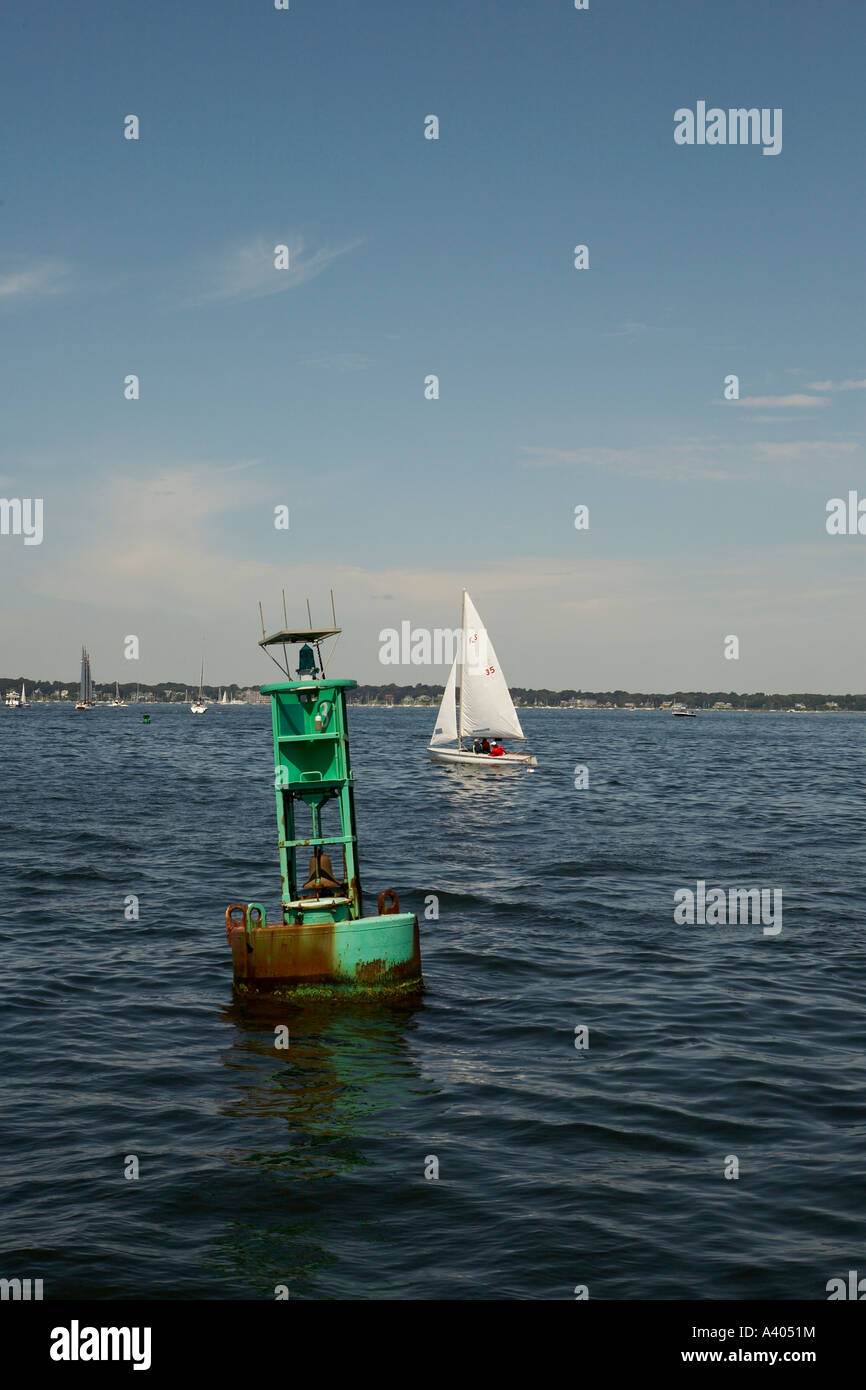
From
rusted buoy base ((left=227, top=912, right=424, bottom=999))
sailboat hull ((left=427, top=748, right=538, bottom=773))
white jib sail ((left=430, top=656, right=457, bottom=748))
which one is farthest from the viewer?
white jib sail ((left=430, top=656, right=457, bottom=748))

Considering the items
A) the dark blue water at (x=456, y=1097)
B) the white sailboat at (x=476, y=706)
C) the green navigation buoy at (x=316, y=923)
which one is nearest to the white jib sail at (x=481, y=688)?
the white sailboat at (x=476, y=706)

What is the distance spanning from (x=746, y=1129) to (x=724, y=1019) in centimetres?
463

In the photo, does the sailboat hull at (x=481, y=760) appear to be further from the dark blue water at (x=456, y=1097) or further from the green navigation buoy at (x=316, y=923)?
the green navigation buoy at (x=316, y=923)

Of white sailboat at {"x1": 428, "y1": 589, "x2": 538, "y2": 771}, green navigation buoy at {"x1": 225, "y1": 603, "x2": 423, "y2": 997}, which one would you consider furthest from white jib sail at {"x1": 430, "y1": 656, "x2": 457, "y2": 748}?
green navigation buoy at {"x1": 225, "y1": 603, "x2": 423, "y2": 997}

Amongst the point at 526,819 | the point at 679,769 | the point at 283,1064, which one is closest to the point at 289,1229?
the point at 283,1064

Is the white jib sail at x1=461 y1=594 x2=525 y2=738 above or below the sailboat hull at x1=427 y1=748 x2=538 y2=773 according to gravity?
above

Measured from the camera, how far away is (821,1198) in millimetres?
11211

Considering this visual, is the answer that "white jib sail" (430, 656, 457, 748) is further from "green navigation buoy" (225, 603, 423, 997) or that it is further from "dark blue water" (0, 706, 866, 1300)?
"green navigation buoy" (225, 603, 423, 997)

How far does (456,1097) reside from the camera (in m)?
14.3

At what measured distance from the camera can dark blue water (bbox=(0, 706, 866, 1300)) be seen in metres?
10.1

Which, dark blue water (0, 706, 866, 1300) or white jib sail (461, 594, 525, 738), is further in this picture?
white jib sail (461, 594, 525, 738)

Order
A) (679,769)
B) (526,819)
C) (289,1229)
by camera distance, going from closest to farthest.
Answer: (289,1229)
(526,819)
(679,769)

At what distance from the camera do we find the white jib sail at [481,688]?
7594cm
